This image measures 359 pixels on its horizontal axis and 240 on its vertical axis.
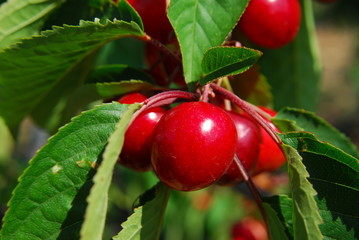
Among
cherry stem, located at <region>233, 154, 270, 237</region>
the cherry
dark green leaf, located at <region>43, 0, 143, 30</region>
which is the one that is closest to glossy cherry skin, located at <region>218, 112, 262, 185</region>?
cherry stem, located at <region>233, 154, 270, 237</region>

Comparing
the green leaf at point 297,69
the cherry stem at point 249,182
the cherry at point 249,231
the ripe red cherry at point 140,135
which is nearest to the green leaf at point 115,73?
the ripe red cherry at point 140,135

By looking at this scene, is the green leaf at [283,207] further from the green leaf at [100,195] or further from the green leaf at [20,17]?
the green leaf at [20,17]

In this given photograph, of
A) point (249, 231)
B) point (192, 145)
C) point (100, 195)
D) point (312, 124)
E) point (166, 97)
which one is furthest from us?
point (249, 231)

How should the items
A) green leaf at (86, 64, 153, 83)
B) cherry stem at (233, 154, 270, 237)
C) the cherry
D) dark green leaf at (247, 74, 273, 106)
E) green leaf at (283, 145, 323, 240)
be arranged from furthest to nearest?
1. the cherry
2. dark green leaf at (247, 74, 273, 106)
3. green leaf at (86, 64, 153, 83)
4. cherry stem at (233, 154, 270, 237)
5. green leaf at (283, 145, 323, 240)

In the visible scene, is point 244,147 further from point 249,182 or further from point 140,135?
point 140,135

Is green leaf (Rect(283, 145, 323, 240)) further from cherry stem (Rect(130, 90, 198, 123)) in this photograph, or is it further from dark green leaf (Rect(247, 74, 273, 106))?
dark green leaf (Rect(247, 74, 273, 106))

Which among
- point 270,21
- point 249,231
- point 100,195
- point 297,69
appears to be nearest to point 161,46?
point 270,21

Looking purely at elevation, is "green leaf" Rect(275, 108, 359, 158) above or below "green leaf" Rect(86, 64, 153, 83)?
Answer: below
